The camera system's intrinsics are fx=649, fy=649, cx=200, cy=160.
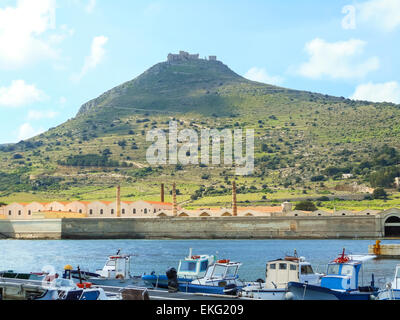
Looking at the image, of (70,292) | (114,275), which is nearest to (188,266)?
(114,275)

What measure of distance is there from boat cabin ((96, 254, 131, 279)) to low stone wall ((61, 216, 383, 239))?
7033 centimetres

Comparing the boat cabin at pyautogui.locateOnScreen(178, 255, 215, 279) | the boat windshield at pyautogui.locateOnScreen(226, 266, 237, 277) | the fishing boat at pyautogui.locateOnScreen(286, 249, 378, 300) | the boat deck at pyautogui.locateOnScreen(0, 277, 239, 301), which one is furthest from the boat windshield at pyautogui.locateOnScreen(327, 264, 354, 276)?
the boat deck at pyautogui.locateOnScreen(0, 277, 239, 301)

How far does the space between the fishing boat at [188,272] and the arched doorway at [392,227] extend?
72.4m

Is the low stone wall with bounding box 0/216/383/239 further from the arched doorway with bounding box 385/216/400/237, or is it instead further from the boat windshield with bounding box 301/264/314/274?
the boat windshield with bounding box 301/264/314/274

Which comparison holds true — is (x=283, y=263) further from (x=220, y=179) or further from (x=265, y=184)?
(x=220, y=179)

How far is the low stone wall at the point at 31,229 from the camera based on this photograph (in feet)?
375

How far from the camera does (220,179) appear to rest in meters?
180

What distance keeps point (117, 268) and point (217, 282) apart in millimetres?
7429

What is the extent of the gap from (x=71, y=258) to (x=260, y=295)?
149 feet

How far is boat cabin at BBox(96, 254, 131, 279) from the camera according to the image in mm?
36719

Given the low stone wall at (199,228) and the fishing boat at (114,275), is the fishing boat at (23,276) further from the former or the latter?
the low stone wall at (199,228)

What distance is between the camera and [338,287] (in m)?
29.9

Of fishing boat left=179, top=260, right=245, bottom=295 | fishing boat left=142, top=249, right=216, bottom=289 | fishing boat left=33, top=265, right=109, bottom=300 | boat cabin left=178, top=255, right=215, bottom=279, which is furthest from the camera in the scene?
boat cabin left=178, top=255, right=215, bottom=279
